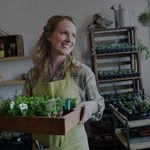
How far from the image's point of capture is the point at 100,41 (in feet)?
12.5

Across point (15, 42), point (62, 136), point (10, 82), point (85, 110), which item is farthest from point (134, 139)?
point (15, 42)

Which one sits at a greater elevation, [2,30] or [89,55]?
[2,30]

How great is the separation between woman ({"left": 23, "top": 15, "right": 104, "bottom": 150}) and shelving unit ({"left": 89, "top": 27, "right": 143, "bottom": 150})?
202 cm

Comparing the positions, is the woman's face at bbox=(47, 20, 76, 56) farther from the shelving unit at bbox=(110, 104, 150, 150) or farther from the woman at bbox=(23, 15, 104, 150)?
the shelving unit at bbox=(110, 104, 150, 150)

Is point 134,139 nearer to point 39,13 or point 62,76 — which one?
point 62,76

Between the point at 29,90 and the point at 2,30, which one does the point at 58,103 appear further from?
the point at 2,30

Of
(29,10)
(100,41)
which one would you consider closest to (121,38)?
(100,41)

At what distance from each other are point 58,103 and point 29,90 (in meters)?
0.37

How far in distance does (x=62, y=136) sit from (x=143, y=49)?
2704mm

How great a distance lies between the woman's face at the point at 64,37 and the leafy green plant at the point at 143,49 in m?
2.53

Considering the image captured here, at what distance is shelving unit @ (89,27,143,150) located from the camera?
351cm

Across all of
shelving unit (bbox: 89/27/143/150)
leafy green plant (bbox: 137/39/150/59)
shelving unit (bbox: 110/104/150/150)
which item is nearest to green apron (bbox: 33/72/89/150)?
shelving unit (bbox: 110/104/150/150)

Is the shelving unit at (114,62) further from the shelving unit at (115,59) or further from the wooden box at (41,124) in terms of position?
the wooden box at (41,124)

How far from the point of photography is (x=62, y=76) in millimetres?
1374
